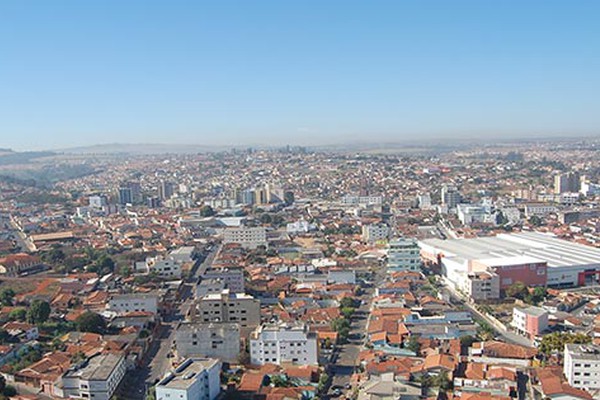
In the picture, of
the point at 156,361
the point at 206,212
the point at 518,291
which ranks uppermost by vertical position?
the point at 206,212

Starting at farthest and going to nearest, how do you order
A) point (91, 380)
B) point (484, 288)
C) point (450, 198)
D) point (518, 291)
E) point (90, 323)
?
point (450, 198)
point (484, 288)
point (518, 291)
point (90, 323)
point (91, 380)

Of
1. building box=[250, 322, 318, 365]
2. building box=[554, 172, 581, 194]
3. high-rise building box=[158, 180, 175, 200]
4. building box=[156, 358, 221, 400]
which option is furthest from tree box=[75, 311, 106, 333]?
building box=[554, 172, 581, 194]

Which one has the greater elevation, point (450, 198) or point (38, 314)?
point (450, 198)

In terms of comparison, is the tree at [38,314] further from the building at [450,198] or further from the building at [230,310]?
the building at [450,198]

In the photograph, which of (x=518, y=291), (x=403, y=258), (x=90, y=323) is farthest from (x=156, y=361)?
(x=518, y=291)

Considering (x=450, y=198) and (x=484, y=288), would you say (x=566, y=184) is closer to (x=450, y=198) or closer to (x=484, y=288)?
(x=450, y=198)

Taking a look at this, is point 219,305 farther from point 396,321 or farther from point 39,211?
point 39,211

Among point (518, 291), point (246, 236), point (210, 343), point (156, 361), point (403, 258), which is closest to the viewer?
point (210, 343)
